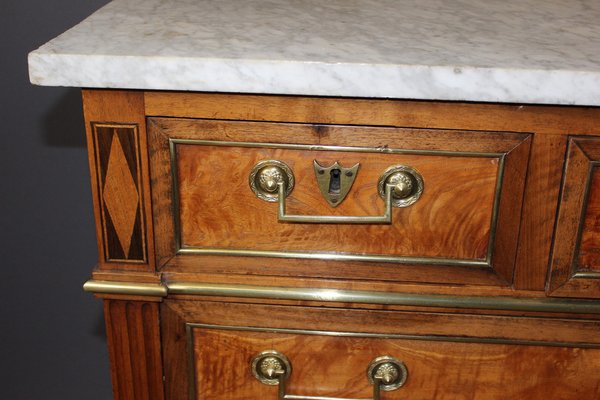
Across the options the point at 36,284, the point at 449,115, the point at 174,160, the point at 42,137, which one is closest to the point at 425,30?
the point at 449,115

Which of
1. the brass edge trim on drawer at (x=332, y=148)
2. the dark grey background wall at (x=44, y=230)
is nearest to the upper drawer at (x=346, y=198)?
the brass edge trim on drawer at (x=332, y=148)

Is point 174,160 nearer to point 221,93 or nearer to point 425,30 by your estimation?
point 221,93

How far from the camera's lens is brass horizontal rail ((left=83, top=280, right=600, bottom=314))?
0.74m

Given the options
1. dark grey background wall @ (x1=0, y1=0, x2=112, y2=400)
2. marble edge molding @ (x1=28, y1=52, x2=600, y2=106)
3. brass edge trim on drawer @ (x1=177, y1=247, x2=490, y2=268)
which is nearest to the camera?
marble edge molding @ (x1=28, y1=52, x2=600, y2=106)

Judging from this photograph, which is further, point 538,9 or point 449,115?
point 538,9

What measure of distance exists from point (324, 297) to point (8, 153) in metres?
0.79

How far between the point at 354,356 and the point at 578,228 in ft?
0.82

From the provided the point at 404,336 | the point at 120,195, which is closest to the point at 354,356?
the point at 404,336

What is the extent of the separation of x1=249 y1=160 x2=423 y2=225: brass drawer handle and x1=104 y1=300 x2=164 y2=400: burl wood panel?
6.5 inches

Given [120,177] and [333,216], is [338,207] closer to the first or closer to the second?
[333,216]

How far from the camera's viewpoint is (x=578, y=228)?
713 millimetres

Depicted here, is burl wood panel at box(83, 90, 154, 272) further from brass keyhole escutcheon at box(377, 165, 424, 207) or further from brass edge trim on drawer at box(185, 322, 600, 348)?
brass keyhole escutcheon at box(377, 165, 424, 207)

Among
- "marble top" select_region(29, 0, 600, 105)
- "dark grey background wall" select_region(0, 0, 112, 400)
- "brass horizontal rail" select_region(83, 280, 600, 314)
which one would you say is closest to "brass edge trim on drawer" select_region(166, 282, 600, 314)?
"brass horizontal rail" select_region(83, 280, 600, 314)

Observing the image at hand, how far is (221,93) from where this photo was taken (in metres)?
0.68
